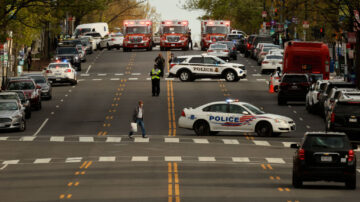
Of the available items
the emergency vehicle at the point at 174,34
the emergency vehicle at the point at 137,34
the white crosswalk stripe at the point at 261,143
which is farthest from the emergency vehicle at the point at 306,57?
the emergency vehicle at the point at 137,34

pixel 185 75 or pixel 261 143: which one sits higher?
pixel 261 143

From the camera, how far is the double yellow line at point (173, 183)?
2091 cm

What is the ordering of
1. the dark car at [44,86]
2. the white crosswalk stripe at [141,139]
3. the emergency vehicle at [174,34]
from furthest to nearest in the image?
the emergency vehicle at [174,34]
the dark car at [44,86]
the white crosswalk stripe at [141,139]

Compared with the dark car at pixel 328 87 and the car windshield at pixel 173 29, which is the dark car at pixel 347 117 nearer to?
the dark car at pixel 328 87

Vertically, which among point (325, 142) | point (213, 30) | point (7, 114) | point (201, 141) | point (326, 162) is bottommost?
point (201, 141)

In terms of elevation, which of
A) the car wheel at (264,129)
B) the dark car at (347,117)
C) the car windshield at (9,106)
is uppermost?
the dark car at (347,117)

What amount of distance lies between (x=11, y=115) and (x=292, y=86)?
1690 cm

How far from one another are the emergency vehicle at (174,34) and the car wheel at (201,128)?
153 ft

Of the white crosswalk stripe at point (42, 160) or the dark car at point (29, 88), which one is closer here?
the white crosswalk stripe at point (42, 160)

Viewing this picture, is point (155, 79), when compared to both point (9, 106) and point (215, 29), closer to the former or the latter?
point (9, 106)

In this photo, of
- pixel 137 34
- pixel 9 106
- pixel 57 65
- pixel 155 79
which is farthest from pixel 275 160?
pixel 137 34

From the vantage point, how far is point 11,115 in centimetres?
4034

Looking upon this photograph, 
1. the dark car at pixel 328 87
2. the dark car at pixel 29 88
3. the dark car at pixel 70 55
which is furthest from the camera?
the dark car at pixel 70 55

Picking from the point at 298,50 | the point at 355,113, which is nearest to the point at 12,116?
the point at 355,113
